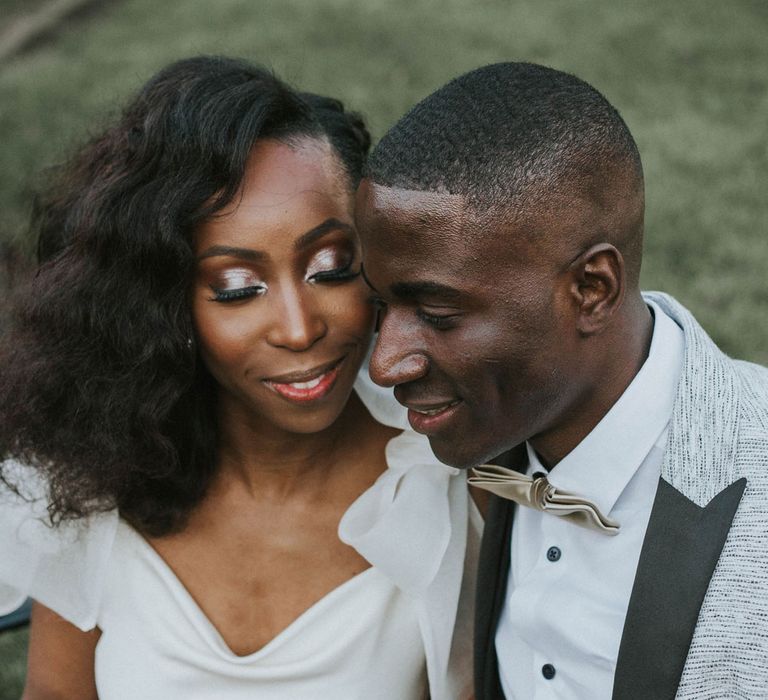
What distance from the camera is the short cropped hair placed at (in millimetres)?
2070

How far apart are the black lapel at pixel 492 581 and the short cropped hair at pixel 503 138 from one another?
802 millimetres

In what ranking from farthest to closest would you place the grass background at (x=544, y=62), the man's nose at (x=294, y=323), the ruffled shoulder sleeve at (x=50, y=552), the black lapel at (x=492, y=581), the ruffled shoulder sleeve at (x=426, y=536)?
1. the grass background at (x=544, y=62)
2. the ruffled shoulder sleeve at (x=50, y=552)
3. the ruffled shoulder sleeve at (x=426, y=536)
4. the black lapel at (x=492, y=581)
5. the man's nose at (x=294, y=323)

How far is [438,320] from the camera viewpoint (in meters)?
2.14

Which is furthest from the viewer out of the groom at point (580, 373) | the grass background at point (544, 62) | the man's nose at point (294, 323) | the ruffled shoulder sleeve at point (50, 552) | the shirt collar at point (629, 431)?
the grass background at point (544, 62)

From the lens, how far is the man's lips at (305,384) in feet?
8.44

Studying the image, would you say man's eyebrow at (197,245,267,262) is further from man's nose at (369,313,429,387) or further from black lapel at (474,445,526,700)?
black lapel at (474,445,526,700)

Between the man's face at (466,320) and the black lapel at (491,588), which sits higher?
the man's face at (466,320)

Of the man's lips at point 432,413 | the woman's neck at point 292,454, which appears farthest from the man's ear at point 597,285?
the woman's neck at point 292,454

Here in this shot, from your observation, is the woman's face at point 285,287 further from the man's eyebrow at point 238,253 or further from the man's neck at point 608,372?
the man's neck at point 608,372

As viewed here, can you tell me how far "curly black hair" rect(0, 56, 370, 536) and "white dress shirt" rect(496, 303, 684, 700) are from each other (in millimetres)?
934

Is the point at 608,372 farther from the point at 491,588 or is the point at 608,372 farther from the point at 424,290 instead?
the point at 491,588

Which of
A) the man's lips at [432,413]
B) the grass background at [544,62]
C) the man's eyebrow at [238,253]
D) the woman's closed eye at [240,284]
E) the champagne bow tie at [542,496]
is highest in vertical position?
the grass background at [544,62]

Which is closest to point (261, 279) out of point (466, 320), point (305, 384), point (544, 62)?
point (305, 384)

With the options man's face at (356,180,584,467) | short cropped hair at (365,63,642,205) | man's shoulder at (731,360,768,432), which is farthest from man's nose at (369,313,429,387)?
man's shoulder at (731,360,768,432)
